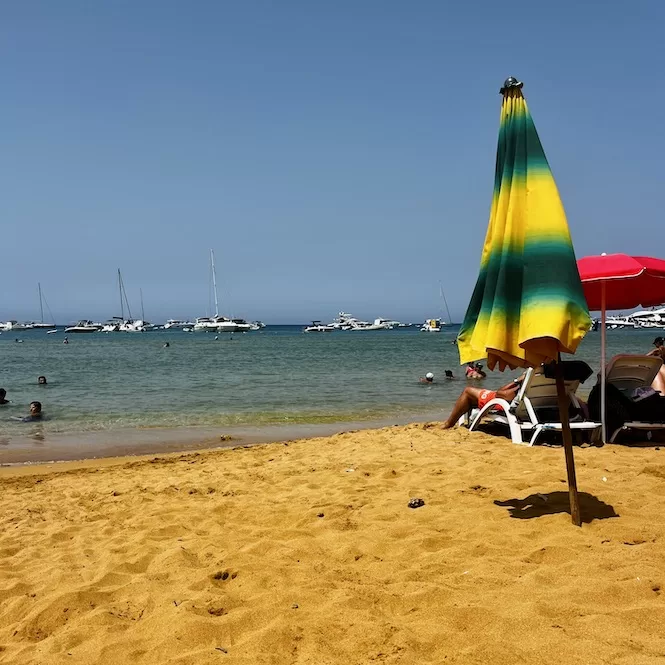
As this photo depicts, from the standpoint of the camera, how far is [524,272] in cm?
348

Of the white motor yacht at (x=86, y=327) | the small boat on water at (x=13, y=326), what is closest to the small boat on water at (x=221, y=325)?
the white motor yacht at (x=86, y=327)

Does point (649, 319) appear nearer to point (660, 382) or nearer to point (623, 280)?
point (660, 382)

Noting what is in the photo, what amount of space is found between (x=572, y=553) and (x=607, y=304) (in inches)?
194

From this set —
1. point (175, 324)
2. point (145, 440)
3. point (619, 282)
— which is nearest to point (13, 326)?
point (175, 324)

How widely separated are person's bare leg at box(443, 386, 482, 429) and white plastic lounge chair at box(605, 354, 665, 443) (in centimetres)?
184

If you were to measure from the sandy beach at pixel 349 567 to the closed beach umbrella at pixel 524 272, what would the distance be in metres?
0.72

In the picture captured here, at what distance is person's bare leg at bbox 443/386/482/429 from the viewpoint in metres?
8.49

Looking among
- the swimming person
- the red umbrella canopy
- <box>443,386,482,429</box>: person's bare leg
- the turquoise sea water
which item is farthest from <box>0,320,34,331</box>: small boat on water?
the red umbrella canopy

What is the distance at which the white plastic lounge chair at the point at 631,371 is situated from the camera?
7195 millimetres

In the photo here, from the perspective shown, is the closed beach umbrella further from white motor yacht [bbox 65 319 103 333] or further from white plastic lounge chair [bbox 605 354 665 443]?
white motor yacht [bbox 65 319 103 333]

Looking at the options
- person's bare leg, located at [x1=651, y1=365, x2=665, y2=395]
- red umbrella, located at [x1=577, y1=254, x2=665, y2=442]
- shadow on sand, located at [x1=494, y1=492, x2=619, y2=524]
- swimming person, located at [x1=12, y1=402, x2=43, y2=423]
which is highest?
red umbrella, located at [x1=577, y1=254, x2=665, y2=442]

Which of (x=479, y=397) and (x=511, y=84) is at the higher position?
(x=511, y=84)

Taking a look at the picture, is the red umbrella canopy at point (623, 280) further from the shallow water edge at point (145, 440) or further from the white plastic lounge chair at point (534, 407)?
the shallow water edge at point (145, 440)

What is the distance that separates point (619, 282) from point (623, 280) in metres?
0.29
